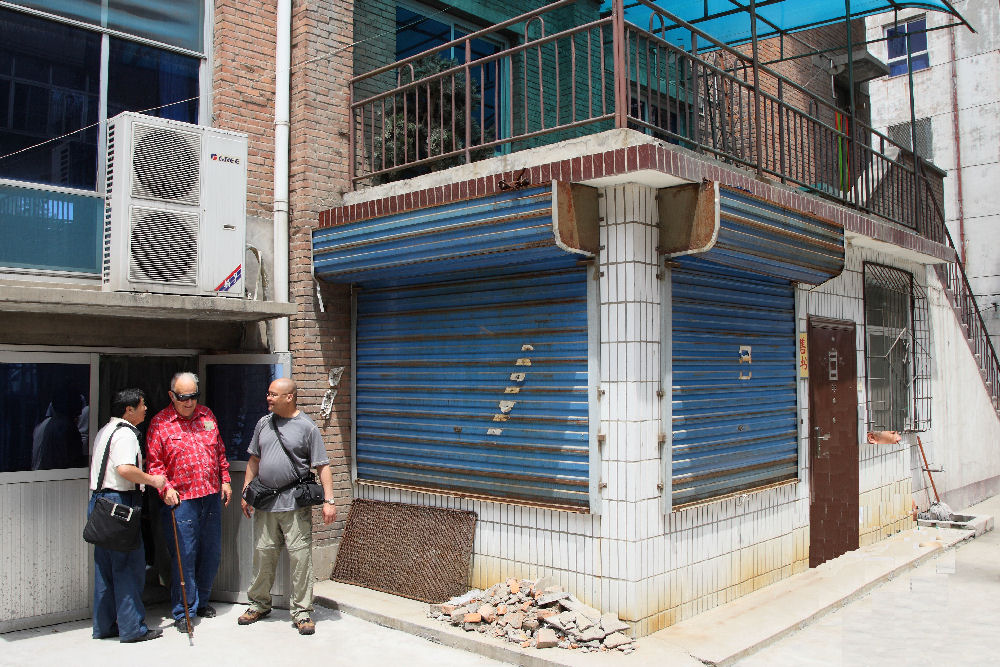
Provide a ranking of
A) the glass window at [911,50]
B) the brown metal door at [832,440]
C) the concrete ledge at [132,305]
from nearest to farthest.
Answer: the concrete ledge at [132,305] → the brown metal door at [832,440] → the glass window at [911,50]

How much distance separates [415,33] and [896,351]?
7.24 metres

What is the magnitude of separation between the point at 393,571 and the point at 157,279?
3138 millimetres

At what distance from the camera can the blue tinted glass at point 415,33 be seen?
9.34 meters

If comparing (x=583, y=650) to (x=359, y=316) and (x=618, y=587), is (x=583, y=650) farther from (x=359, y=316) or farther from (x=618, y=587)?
(x=359, y=316)

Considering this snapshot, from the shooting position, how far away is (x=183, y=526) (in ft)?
20.9

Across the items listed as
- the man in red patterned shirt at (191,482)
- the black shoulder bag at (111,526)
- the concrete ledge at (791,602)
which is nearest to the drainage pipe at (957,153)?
the concrete ledge at (791,602)

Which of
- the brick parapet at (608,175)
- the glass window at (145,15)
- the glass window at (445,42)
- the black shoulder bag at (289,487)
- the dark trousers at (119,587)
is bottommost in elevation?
the dark trousers at (119,587)

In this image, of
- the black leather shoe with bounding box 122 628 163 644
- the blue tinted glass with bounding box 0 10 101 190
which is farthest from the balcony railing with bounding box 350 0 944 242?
the black leather shoe with bounding box 122 628 163 644

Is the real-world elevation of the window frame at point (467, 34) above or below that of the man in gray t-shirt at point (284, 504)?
above

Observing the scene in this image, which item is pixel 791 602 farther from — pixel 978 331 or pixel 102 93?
pixel 978 331

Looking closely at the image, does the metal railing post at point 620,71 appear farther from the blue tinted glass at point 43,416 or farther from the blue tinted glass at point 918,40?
the blue tinted glass at point 918,40

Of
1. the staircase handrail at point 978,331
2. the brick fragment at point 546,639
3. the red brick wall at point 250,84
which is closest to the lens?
the brick fragment at point 546,639

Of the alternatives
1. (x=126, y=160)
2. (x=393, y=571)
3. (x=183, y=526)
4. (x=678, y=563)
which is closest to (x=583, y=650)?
(x=678, y=563)

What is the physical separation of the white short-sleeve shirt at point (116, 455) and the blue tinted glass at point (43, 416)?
0.75 m
